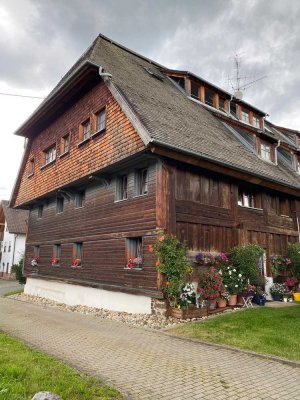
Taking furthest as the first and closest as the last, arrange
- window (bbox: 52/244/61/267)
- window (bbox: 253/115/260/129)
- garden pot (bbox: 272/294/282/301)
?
window (bbox: 253/115/260/129), window (bbox: 52/244/61/267), garden pot (bbox: 272/294/282/301)

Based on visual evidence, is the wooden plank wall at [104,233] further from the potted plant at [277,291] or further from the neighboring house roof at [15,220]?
the neighboring house roof at [15,220]

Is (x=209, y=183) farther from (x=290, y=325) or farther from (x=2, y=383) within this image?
(x=2, y=383)

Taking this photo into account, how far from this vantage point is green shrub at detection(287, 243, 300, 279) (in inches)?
599

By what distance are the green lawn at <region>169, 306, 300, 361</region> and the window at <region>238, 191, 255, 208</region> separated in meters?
5.02

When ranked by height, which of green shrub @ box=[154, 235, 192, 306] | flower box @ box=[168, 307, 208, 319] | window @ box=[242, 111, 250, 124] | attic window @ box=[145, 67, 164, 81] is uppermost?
attic window @ box=[145, 67, 164, 81]

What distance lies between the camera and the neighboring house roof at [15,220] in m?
40.9

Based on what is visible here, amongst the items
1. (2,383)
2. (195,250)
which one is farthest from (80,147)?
(2,383)

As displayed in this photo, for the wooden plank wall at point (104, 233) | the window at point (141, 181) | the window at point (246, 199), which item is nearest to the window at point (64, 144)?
the wooden plank wall at point (104, 233)

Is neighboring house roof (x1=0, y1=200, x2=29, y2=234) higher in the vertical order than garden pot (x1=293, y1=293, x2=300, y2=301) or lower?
higher

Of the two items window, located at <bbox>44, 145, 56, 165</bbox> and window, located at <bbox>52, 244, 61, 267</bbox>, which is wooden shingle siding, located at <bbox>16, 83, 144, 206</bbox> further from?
window, located at <bbox>52, 244, 61, 267</bbox>

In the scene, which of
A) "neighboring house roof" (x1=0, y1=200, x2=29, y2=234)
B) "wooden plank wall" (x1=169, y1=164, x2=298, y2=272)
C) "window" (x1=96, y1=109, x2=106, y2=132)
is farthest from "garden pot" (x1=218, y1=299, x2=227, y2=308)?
"neighboring house roof" (x1=0, y1=200, x2=29, y2=234)

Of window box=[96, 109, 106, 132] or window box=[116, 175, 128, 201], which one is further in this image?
window box=[96, 109, 106, 132]

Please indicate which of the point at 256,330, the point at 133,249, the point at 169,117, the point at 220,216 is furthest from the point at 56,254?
the point at 256,330

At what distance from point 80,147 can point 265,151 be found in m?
9.39
